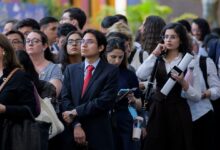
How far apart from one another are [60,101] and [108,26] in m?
3.05

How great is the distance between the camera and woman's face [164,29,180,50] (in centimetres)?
1211

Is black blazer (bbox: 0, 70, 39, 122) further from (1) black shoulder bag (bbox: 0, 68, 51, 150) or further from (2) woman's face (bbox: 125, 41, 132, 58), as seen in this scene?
(2) woman's face (bbox: 125, 41, 132, 58)

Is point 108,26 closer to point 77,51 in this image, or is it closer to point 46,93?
point 77,51

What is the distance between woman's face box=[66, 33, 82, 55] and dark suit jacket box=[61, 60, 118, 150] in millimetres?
1002

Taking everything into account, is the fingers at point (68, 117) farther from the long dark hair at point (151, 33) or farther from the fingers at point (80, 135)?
the long dark hair at point (151, 33)

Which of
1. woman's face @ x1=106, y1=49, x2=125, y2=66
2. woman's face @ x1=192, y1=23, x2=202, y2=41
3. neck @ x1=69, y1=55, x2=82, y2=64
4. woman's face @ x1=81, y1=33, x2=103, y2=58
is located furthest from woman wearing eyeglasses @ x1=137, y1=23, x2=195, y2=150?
woman's face @ x1=192, y1=23, x2=202, y2=41

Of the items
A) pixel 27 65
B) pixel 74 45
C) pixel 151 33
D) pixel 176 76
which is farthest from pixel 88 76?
pixel 151 33

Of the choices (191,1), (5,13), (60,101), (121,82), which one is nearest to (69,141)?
(60,101)

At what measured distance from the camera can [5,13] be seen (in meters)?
19.4

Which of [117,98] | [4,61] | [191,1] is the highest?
[4,61]

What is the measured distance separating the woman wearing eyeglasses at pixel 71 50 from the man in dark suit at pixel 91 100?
0.86 meters

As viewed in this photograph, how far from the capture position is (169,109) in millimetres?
12094

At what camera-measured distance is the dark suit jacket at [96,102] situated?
1052 centimetres

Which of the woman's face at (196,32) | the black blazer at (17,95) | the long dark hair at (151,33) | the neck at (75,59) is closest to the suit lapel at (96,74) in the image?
the neck at (75,59)
